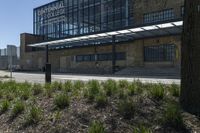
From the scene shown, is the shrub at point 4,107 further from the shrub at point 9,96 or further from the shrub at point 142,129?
the shrub at point 142,129

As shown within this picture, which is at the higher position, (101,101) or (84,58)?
(84,58)

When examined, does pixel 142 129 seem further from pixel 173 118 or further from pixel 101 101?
pixel 101 101

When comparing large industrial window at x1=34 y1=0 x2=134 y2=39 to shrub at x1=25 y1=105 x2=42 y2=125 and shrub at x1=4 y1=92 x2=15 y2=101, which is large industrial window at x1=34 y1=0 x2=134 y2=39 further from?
shrub at x1=25 y1=105 x2=42 y2=125

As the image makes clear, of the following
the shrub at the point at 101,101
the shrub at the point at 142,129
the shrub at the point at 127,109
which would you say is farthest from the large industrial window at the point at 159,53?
the shrub at the point at 142,129

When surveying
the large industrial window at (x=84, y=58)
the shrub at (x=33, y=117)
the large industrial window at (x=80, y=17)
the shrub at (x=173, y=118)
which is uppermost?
the large industrial window at (x=80, y=17)

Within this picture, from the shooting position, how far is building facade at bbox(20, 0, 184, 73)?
43000mm

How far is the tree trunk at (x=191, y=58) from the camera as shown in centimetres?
641

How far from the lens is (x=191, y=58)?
6469 millimetres

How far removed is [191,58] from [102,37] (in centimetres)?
4223

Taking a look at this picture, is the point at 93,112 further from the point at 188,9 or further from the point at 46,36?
the point at 46,36

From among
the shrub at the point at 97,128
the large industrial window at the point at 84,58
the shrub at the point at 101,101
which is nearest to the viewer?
the shrub at the point at 97,128

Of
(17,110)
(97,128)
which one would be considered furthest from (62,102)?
(97,128)

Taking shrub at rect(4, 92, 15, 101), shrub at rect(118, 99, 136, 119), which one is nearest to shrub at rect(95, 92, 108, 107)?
shrub at rect(118, 99, 136, 119)

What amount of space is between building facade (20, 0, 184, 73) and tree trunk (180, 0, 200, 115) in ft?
85.2
